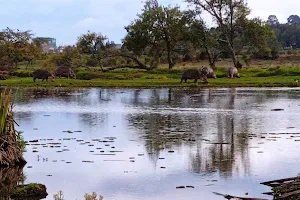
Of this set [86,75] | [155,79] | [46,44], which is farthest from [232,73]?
[46,44]

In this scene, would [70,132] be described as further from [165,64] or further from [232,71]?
[165,64]

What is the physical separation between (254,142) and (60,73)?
130 feet

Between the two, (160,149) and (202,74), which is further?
(202,74)

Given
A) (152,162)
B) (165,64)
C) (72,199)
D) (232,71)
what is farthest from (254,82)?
(72,199)

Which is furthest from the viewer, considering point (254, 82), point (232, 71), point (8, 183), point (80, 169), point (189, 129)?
point (232, 71)

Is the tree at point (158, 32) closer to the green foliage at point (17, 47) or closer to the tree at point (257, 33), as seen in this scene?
the tree at point (257, 33)

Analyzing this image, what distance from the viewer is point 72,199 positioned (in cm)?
1123

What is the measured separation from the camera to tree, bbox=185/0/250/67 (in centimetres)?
6419

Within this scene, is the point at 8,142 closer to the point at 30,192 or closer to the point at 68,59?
the point at 30,192

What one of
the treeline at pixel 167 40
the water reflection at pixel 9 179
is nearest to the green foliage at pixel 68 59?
the treeline at pixel 167 40

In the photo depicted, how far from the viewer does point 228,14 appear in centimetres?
6538

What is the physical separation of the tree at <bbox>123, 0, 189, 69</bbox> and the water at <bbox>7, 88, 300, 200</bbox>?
34.7 metres

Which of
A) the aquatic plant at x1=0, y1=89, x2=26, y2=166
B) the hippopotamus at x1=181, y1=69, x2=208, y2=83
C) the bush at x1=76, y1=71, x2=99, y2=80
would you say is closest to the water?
the aquatic plant at x1=0, y1=89, x2=26, y2=166

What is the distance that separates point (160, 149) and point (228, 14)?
50.7 m
